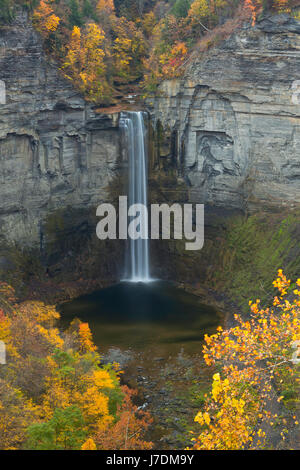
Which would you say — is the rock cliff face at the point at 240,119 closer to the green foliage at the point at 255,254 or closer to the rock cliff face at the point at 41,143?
the green foliage at the point at 255,254

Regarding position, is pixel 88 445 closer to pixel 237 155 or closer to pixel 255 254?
pixel 255 254

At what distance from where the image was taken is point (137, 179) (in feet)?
177

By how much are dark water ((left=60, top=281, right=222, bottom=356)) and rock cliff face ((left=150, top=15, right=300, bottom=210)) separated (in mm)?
9362

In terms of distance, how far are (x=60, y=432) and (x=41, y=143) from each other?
31.0m

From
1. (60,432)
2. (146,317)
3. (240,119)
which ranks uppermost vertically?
(240,119)

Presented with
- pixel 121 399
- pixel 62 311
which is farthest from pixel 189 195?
pixel 121 399

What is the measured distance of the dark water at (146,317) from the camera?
40812 millimetres

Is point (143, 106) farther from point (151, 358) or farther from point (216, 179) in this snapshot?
point (151, 358)

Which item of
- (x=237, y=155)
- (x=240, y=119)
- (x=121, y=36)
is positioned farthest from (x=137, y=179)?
(x=121, y=36)

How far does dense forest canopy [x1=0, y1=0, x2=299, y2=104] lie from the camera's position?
48.3 m

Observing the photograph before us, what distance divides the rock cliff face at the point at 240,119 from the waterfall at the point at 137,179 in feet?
5.24

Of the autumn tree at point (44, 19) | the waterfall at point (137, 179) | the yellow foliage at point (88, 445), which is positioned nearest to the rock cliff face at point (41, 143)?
the waterfall at point (137, 179)

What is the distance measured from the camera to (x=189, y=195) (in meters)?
53.9

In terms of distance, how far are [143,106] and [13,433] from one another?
37274mm
